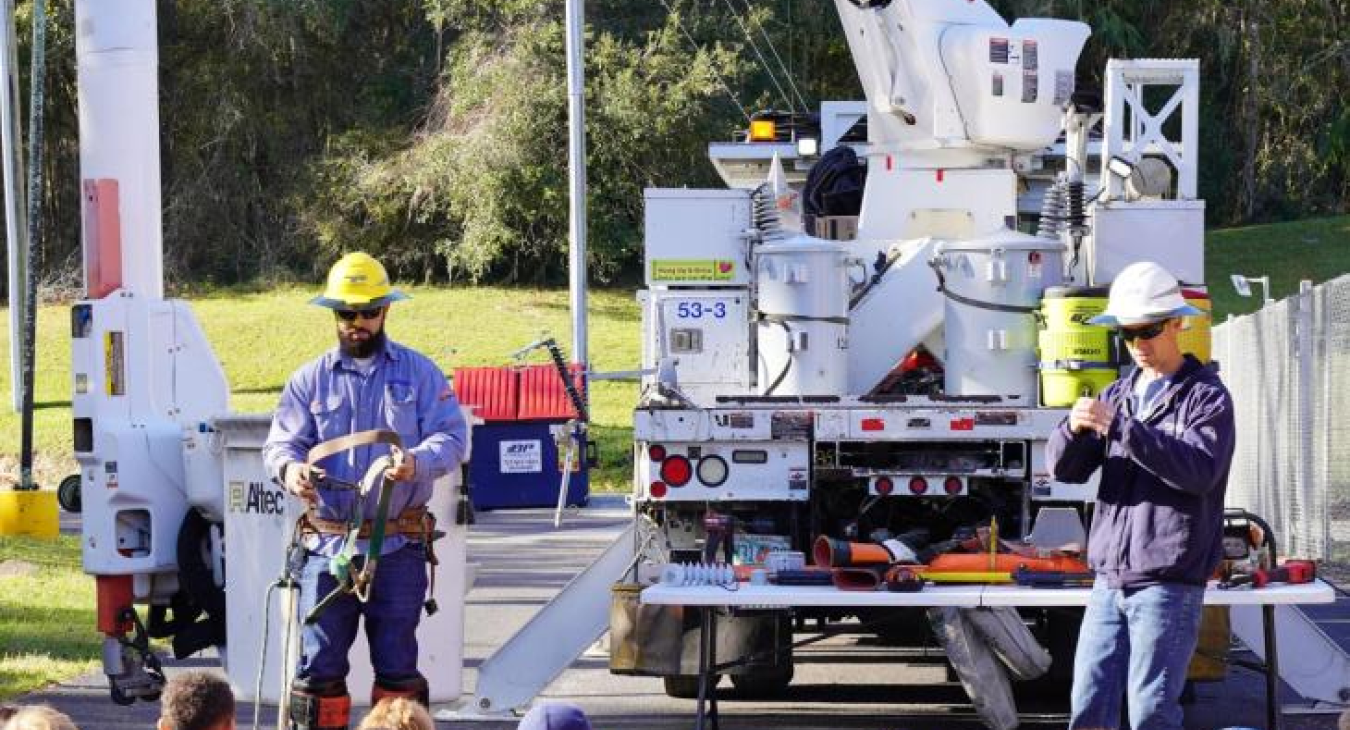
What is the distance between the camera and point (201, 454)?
9375 mm

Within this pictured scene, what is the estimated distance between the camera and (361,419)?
7.80m

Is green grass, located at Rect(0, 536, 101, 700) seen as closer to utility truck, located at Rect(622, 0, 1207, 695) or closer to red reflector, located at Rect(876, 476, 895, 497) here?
utility truck, located at Rect(622, 0, 1207, 695)

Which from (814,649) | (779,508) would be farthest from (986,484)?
(814,649)

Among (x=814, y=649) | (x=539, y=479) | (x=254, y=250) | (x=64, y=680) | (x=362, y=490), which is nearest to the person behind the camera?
(x=362, y=490)

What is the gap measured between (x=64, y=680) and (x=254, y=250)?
3548 centimetres

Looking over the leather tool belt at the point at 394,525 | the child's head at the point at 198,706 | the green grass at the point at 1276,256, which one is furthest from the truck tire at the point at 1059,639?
the green grass at the point at 1276,256

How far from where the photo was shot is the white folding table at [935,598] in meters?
8.52

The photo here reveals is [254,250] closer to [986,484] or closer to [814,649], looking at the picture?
[814,649]

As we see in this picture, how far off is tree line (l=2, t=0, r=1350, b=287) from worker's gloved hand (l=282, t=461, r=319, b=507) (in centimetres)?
3252

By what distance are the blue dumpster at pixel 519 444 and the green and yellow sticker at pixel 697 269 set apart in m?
12.4

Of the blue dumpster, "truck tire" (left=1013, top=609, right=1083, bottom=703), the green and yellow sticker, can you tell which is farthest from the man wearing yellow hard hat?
the blue dumpster

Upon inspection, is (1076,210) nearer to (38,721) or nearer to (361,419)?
(361,419)

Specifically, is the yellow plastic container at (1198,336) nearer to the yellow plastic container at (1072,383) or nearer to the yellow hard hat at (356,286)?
the yellow plastic container at (1072,383)

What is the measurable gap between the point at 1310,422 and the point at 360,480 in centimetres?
1008
